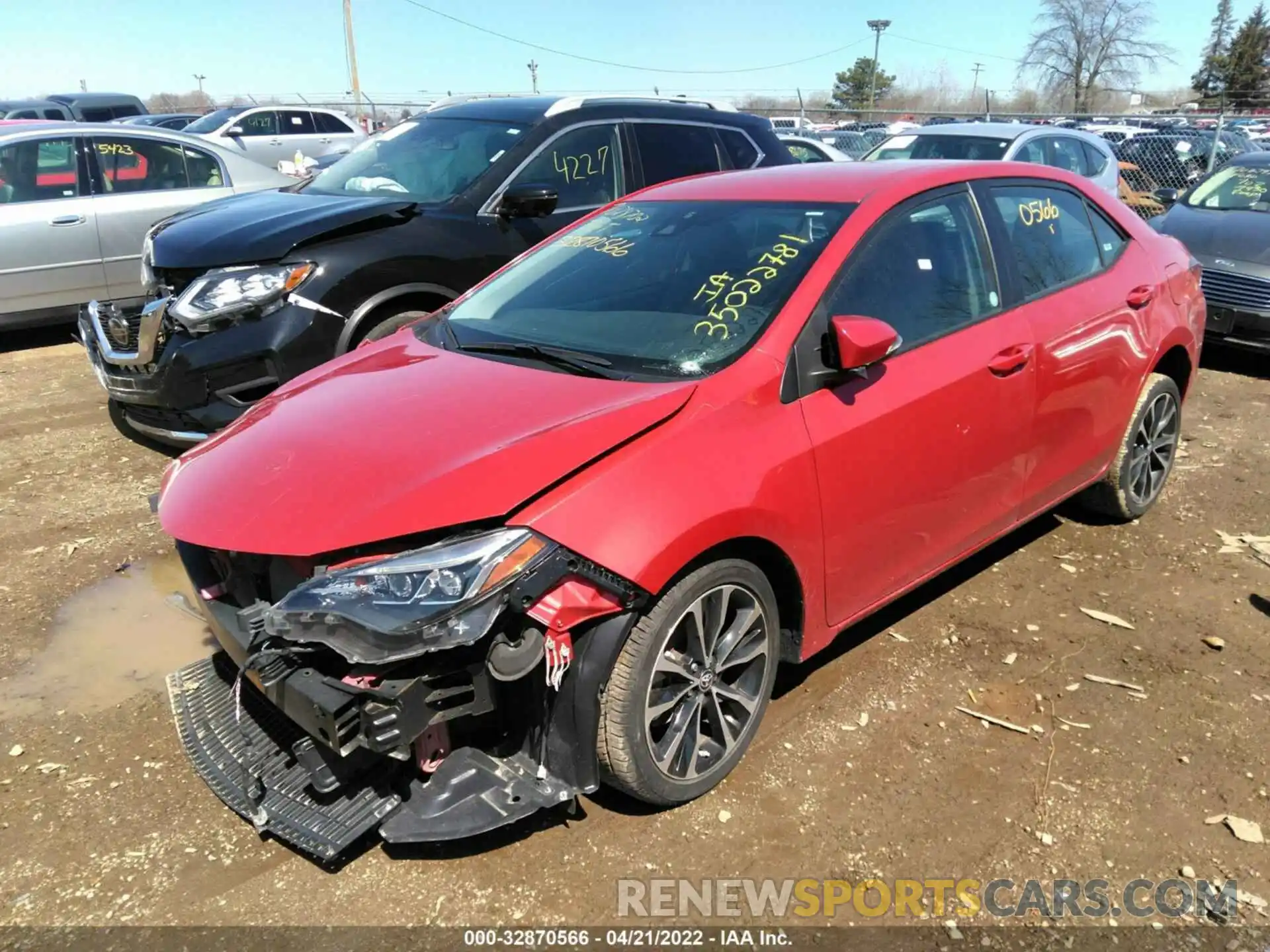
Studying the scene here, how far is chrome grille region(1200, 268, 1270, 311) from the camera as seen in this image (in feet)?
23.6

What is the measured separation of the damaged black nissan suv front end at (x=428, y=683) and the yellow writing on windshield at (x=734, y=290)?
1024mm

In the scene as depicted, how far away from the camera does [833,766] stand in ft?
9.90

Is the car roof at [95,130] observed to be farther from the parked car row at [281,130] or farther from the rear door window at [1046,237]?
the parked car row at [281,130]

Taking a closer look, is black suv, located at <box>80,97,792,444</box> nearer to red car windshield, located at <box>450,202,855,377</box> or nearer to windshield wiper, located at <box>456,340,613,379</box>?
red car windshield, located at <box>450,202,855,377</box>

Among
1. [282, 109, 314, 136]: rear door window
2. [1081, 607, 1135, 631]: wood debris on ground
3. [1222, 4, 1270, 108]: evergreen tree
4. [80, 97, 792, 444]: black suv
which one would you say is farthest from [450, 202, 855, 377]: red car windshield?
[1222, 4, 1270, 108]: evergreen tree

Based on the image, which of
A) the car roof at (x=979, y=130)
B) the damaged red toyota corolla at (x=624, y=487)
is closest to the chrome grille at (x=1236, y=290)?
the car roof at (x=979, y=130)

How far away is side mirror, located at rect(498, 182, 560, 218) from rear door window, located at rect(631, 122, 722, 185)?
1.03m

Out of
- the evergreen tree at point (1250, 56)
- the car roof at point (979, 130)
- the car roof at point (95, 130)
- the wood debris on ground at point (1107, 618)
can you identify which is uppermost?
the evergreen tree at point (1250, 56)

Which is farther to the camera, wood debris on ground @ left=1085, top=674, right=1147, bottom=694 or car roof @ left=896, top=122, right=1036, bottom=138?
car roof @ left=896, top=122, right=1036, bottom=138

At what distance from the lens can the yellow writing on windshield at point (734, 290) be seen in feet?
9.92

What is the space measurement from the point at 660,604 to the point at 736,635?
0.39 m

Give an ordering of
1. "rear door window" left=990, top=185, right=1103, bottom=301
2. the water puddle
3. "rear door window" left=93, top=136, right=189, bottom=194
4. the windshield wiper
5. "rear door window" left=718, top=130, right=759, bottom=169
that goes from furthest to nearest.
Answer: "rear door window" left=93, top=136, right=189, bottom=194
"rear door window" left=718, top=130, right=759, bottom=169
"rear door window" left=990, top=185, right=1103, bottom=301
the water puddle
the windshield wiper

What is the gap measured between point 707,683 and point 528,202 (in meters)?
3.35

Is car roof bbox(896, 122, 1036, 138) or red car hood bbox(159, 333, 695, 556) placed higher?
car roof bbox(896, 122, 1036, 138)
